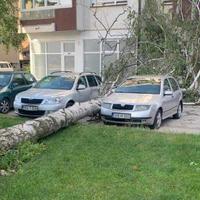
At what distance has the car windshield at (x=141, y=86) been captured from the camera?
490 inches

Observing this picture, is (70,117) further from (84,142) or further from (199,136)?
(199,136)

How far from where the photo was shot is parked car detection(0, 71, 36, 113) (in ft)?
49.7

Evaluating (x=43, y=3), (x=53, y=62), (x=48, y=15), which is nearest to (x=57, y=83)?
(x=48, y=15)

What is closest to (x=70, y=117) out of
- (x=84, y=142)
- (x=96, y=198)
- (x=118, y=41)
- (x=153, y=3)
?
(x=84, y=142)

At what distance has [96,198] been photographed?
565 centimetres

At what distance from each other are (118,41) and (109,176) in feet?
60.2

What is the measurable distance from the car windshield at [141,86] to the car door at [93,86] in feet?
7.66

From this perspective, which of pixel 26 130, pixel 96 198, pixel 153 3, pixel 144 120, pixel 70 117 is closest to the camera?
pixel 96 198

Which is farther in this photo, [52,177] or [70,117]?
[70,117]

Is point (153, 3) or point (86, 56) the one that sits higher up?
point (153, 3)

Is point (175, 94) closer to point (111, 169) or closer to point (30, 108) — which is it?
point (30, 108)

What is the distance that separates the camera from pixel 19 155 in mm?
7555

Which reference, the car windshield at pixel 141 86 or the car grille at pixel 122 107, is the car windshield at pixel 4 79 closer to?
the car windshield at pixel 141 86

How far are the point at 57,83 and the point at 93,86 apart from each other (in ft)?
5.15
